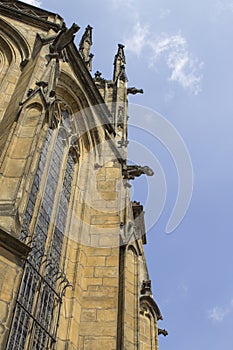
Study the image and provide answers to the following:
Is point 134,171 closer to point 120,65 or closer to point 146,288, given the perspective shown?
point 146,288

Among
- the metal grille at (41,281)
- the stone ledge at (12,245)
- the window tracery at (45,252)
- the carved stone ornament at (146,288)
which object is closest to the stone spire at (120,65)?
the window tracery at (45,252)

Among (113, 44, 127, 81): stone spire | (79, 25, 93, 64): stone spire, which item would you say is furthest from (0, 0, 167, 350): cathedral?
(113, 44, 127, 81): stone spire

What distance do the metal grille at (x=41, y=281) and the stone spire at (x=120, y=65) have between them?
26.9ft

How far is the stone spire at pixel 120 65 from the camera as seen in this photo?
16.9 meters

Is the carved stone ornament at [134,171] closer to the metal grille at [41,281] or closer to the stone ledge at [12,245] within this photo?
the metal grille at [41,281]

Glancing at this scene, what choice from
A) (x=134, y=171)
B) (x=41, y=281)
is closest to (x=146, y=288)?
(x=134, y=171)

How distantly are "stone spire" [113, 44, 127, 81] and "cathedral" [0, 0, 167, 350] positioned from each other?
4167 millimetres

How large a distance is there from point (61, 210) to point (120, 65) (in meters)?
A: 10.1

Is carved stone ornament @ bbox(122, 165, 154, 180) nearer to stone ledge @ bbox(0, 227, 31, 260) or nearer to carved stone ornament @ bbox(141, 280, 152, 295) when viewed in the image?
carved stone ornament @ bbox(141, 280, 152, 295)

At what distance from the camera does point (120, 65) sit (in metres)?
17.6

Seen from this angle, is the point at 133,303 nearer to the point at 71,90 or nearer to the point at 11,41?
the point at 71,90

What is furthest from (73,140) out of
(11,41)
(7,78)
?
(11,41)

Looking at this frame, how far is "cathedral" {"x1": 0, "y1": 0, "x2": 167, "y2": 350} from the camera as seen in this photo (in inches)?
242

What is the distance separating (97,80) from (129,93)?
1479 mm
